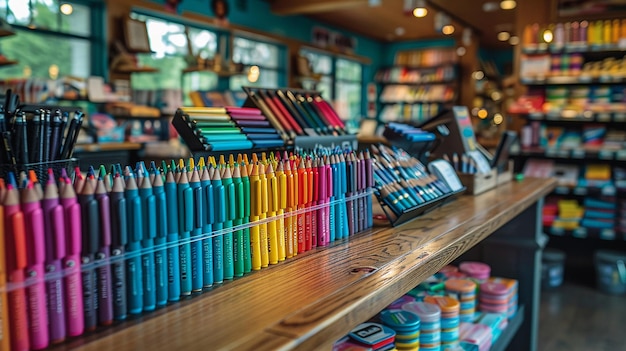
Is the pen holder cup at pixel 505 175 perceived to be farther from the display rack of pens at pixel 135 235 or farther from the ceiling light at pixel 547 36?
the ceiling light at pixel 547 36

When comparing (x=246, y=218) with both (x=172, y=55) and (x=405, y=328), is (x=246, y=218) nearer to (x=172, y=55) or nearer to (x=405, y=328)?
(x=405, y=328)

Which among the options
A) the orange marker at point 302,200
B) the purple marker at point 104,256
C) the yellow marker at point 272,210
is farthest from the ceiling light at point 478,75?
the purple marker at point 104,256

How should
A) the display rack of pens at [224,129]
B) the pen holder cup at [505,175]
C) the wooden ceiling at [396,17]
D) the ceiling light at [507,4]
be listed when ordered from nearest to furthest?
the display rack of pens at [224,129] < the pen holder cup at [505,175] < the ceiling light at [507,4] < the wooden ceiling at [396,17]

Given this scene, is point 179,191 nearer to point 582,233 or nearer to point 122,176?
point 122,176

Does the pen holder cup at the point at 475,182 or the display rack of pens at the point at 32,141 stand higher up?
the display rack of pens at the point at 32,141

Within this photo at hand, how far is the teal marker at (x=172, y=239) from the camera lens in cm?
91

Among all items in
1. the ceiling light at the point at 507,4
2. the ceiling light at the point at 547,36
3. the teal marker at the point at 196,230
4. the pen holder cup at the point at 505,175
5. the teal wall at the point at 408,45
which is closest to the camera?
the teal marker at the point at 196,230

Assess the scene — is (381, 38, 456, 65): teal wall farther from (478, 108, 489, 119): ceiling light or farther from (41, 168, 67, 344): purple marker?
(41, 168, 67, 344): purple marker

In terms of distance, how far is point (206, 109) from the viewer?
161cm

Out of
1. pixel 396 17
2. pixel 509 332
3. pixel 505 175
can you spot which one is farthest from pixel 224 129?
pixel 396 17

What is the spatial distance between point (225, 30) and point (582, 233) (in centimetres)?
552

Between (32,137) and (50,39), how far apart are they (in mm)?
5409

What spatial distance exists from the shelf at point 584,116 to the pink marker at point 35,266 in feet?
15.3

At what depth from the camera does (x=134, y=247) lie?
2.81 ft
